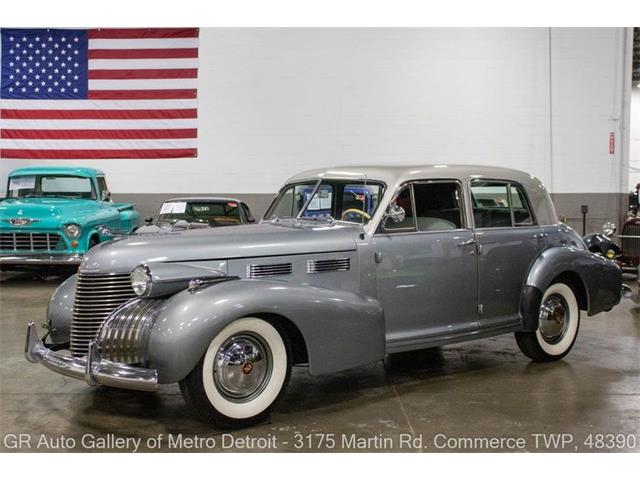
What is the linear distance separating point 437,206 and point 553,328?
5.32 ft

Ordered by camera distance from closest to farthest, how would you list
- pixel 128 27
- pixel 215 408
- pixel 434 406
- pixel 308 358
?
pixel 215 408, pixel 308 358, pixel 434 406, pixel 128 27

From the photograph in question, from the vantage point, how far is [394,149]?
547 inches

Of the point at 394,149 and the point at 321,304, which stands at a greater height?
the point at 394,149

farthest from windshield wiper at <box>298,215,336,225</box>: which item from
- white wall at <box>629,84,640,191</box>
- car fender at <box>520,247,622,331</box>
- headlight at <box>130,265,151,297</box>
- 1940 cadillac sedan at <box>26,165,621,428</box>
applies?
white wall at <box>629,84,640,191</box>

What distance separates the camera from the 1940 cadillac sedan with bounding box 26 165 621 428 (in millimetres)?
4184

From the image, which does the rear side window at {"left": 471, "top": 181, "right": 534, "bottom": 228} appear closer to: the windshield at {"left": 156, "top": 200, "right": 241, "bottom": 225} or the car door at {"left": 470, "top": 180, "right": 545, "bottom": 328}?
the car door at {"left": 470, "top": 180, "right": 545, "bottom": 328}

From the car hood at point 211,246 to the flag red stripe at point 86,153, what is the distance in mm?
9105

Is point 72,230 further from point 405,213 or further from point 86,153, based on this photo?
→ point 405,213

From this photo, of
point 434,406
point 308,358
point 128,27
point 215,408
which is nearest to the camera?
point 215,408

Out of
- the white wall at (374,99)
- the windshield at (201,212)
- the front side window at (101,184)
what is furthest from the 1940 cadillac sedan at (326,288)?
the white wall at (374,99)

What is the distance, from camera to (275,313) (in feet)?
14.2

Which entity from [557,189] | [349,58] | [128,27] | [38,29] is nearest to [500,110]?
[557,189]

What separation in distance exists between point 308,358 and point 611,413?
82.7 inches

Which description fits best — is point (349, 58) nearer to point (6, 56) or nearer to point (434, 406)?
point (6, 56)
